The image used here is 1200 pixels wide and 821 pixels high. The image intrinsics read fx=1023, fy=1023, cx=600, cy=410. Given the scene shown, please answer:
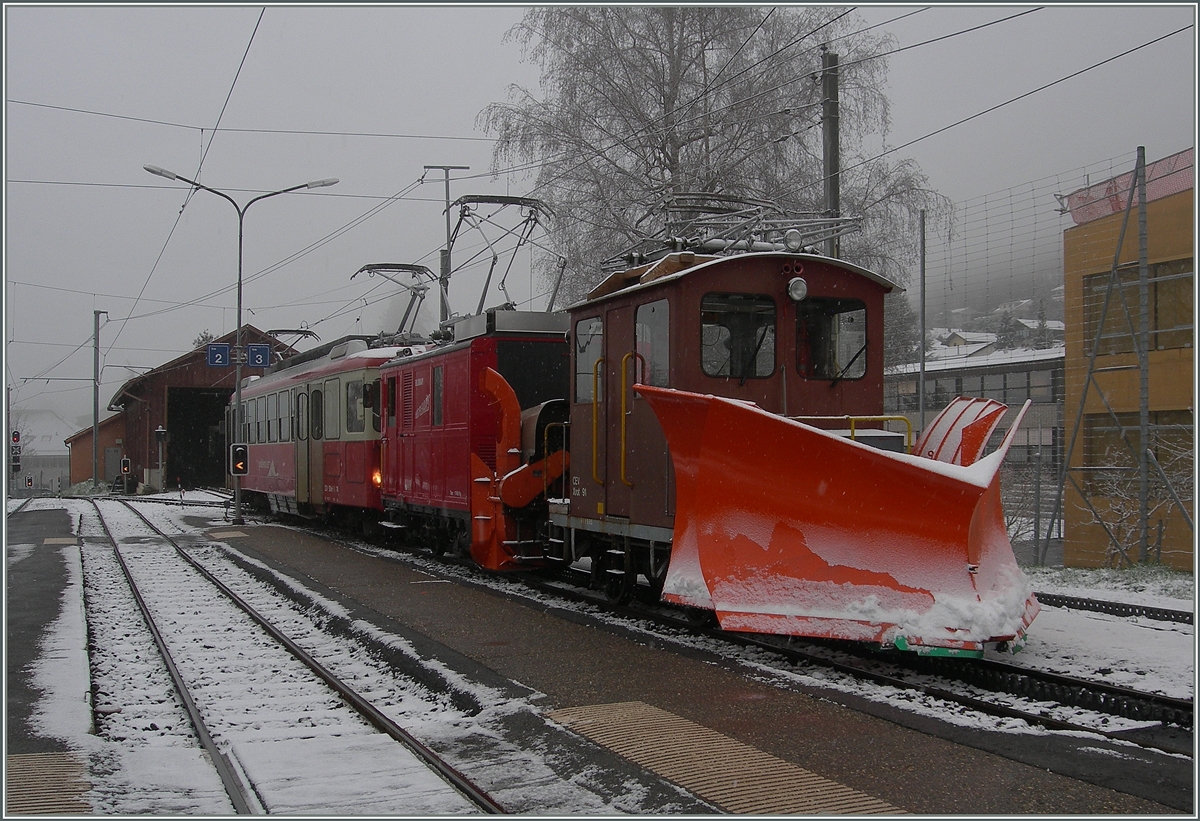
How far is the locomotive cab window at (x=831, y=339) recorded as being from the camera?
832 centimetres

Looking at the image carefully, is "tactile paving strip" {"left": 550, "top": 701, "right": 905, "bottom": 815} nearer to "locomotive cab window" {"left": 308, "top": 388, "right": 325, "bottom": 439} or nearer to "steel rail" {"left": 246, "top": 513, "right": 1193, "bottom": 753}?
"steel rail" {"left": 246, "top": 513, "right": 1193, "bottom": 753}

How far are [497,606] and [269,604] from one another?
9.05 feet

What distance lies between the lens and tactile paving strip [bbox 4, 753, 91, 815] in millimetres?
4438

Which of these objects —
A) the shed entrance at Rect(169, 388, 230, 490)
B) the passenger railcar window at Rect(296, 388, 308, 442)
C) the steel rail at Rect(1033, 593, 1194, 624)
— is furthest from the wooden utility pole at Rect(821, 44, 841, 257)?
the shed entrance at Rect(169, 388, 230, 490)

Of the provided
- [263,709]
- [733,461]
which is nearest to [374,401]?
[263,709]

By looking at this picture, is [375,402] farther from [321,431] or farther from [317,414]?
[317,414]

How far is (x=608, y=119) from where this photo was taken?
73.0 feet

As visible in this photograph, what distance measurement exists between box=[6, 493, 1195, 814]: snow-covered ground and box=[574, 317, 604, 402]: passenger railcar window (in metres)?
2.10

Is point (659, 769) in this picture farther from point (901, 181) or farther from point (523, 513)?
point (901, 181)

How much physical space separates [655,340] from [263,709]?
13.4ft

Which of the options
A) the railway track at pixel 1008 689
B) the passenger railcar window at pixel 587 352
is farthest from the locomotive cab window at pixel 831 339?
the railway track at pixel 1008 689

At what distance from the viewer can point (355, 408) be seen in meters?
17.5

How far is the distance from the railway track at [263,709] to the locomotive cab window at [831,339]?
14.3ft

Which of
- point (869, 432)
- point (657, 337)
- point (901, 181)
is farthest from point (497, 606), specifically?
point (901, 181)
